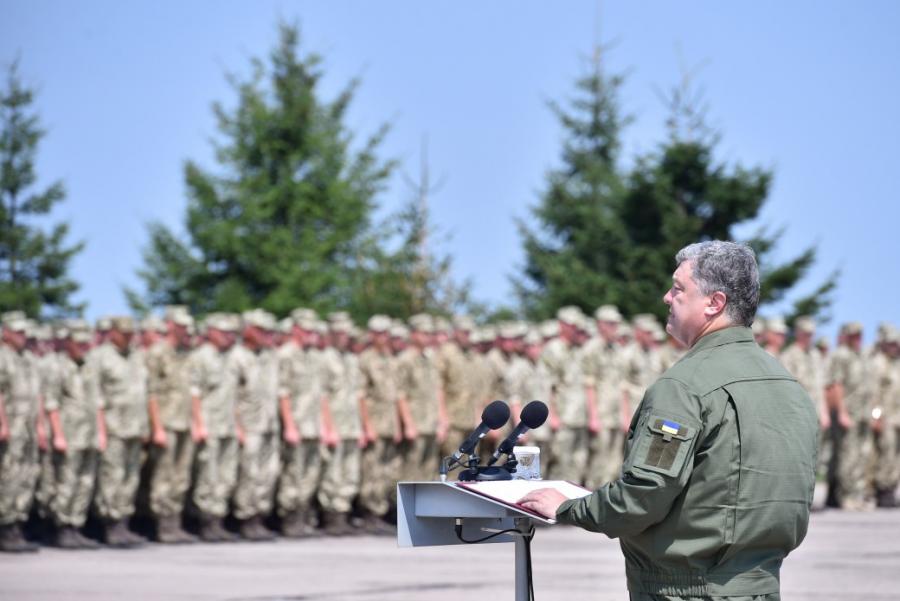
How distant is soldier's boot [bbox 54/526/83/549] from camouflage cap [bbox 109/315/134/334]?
1993 mm

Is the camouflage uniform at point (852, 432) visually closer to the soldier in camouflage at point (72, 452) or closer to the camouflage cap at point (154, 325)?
the camouflage cap at point (154, 325)

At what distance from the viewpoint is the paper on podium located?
4.77 metres

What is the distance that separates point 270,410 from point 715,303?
12.2 metres

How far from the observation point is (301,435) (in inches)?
663

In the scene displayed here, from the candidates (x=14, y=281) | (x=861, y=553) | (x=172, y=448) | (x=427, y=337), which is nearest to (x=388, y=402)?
(x=427, y=337)

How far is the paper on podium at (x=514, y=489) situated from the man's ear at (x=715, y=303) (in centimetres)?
68

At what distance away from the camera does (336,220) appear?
116 ft

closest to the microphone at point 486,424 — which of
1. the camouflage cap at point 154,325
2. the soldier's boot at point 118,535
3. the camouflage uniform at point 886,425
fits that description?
the soldier's boot at point 118,535

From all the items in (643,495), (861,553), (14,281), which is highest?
(14,281)

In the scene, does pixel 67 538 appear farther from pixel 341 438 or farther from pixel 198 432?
pixel 341 438

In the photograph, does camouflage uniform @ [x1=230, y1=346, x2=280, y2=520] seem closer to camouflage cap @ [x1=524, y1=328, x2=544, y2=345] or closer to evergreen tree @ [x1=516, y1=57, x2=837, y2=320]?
camouflage cap @ [x1=524, y1=328, x2=544, y2=345]

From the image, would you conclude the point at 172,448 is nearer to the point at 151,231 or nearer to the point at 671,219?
the point at 671,219

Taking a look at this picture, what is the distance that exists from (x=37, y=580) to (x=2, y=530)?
2911 millimetres

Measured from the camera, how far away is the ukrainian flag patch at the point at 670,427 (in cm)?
435
